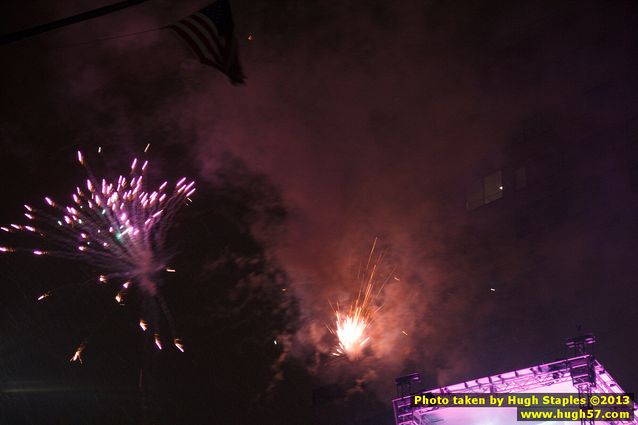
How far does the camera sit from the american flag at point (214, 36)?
24.7 ft

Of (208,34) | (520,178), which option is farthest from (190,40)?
(520,178)

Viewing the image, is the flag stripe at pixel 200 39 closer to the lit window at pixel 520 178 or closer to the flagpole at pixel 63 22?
the flagpole at pixel 63 22

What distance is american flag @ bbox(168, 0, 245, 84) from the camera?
754 cm

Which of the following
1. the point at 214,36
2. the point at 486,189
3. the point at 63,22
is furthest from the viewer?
the point at 486,189

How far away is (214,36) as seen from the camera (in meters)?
7.54

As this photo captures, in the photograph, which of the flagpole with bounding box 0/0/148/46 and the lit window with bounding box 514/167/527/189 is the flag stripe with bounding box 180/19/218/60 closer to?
the flagpole with bounding box 0/0/148/46

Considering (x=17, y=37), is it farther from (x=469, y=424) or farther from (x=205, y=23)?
(x=469, y=424)

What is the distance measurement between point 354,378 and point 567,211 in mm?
5984

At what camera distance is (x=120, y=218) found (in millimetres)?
11500

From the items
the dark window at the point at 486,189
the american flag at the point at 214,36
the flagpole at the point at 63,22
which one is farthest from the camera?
the dark window at the point at 486,189

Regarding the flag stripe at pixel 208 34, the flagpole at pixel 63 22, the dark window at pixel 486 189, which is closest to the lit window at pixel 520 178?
the dark window at pixel 486 189

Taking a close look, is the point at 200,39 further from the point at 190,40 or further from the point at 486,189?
the point at 486,189

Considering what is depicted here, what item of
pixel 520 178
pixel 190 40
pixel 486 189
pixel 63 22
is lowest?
pixel 63 22

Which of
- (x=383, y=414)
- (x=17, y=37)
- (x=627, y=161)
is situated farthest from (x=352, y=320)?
(x=17, y=37)
